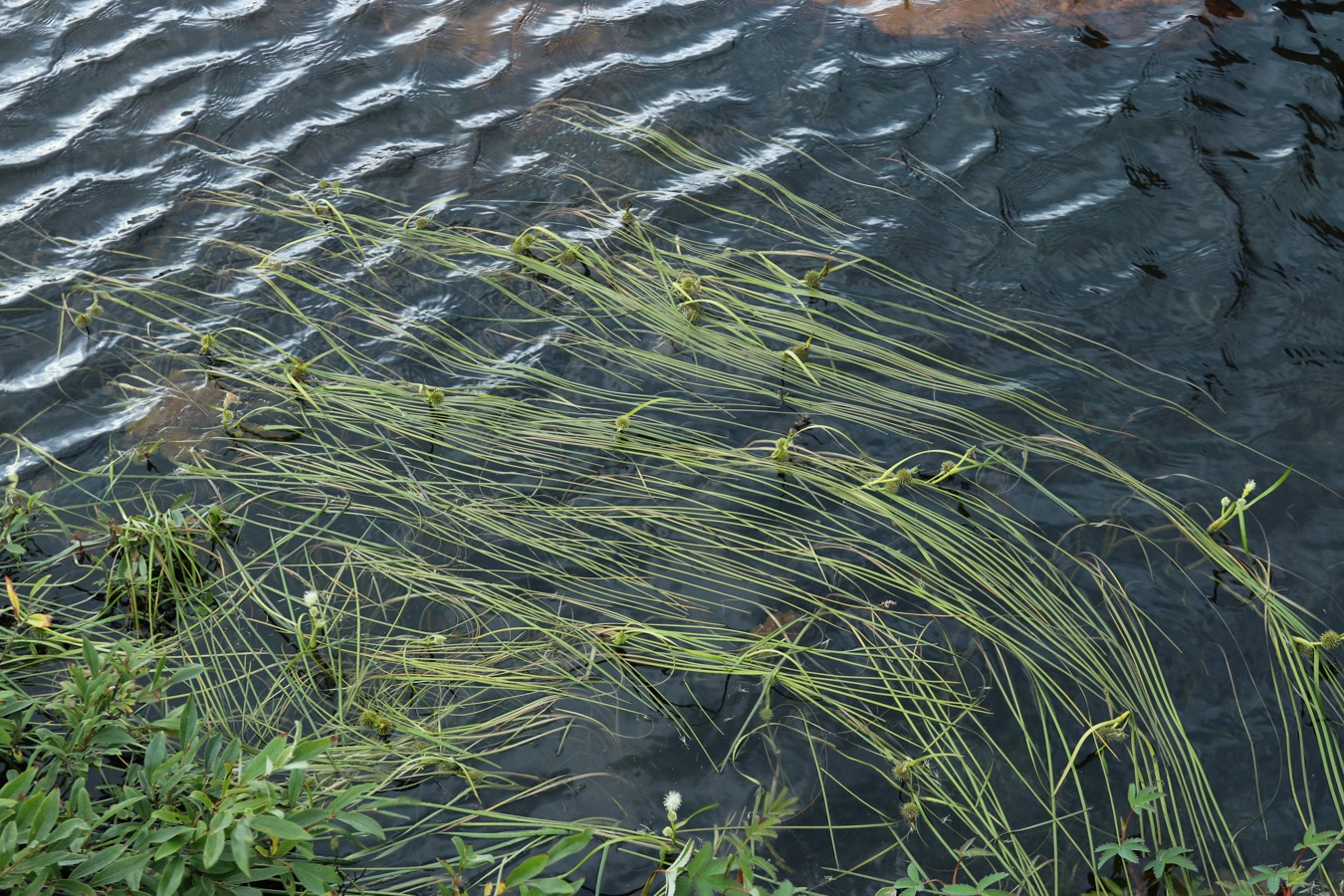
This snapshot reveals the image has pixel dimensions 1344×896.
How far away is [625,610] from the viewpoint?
2482 millimetres

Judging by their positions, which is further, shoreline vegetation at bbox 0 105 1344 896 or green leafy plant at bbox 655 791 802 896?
shoreline vegetation at bbox 0 105 1344 896

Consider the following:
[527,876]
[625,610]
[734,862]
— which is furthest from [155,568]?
[734,862]

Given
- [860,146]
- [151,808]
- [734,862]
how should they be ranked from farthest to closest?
[860,146] → [734,862] → [151,808]

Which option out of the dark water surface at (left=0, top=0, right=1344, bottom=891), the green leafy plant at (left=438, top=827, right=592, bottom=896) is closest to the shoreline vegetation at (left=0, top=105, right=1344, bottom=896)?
the green leafy plant at (left=438, top=827, right=592, bottom=896)

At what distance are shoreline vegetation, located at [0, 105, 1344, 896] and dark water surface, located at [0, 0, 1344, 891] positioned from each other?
0.18 m

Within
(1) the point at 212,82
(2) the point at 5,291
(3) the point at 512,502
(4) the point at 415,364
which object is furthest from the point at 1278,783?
(1) the point at 212,82

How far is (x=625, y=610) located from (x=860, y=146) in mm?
2127

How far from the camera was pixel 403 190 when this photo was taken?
3588 mm

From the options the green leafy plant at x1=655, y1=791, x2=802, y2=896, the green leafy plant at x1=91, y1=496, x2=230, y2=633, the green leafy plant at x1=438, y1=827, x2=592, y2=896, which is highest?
the green leafy plant at x1=91, y1=496, x2=230, y2=633

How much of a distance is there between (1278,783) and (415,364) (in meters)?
2.50

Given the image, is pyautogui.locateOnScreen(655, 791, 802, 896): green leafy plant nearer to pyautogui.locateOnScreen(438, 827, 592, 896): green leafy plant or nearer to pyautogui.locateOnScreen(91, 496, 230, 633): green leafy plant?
pyautogui.locateOnScreen(438, 827, 592, 896): green leafy plant

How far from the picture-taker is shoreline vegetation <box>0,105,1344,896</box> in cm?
203

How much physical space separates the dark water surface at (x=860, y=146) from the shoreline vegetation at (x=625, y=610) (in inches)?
6.9

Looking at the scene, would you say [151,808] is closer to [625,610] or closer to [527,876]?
[527,876]
